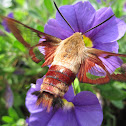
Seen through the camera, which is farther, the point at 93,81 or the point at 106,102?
the point at 106,102

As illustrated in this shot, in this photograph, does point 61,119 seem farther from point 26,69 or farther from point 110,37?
point 26,69

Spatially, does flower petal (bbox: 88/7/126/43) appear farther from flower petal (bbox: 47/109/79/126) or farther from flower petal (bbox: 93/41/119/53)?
flower petal (bbox: 47/109/79/126)

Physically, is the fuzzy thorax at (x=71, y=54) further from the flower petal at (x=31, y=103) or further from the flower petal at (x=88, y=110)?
the flower petal at (x=31, y=103)

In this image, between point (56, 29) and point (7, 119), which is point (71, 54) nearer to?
point (56, 29)

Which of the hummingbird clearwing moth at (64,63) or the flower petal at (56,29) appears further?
the flower petal at (56,29)

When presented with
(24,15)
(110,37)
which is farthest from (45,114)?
(24,15)

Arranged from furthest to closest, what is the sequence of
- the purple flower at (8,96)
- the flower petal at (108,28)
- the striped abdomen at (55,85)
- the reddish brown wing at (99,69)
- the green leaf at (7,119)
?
the purple flower at (8,96), the green leaf at (7,119), the flower petal at (108,28), the reddish brown wing at (99,69), the striped abdomen at (55,85)

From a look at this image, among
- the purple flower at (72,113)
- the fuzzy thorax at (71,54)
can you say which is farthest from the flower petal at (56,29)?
the purple flower at (72,113)
